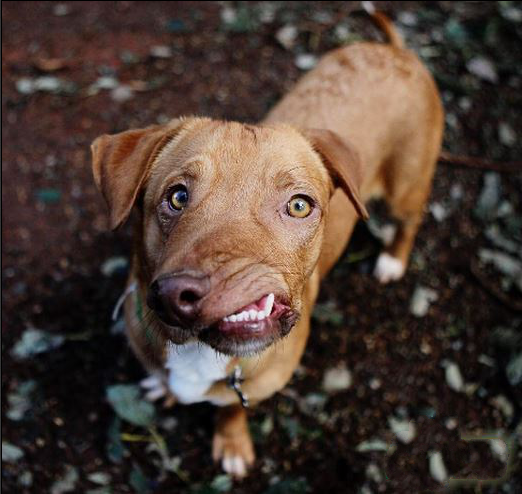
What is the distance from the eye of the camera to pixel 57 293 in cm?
423

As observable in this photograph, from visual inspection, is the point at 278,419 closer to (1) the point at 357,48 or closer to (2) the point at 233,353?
(2) the point at 233,353

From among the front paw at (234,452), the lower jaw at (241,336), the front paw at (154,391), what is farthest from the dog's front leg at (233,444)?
the lower jaw at (241,336)

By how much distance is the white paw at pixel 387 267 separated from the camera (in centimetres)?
456

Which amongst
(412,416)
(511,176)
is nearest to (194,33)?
(511,176)

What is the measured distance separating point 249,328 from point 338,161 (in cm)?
112

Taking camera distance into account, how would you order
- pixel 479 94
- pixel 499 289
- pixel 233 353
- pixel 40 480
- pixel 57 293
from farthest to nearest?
pixel 479 94, pixel 499 289, pixel 57 293, pixel 40 480, pixel 233 353

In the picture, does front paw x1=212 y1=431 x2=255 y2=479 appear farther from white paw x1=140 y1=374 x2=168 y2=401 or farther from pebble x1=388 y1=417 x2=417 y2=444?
pebble x1=388 y1=417 x2=417 y2=444

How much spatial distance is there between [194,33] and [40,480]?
3.93 meters

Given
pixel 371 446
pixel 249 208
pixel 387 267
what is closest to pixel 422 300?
pixel 387 267

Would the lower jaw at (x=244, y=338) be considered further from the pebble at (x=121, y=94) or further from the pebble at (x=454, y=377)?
the pebble at (x=121, y=94)

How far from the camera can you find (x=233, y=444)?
3.70 m

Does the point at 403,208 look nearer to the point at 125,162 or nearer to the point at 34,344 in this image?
the point at 125,162

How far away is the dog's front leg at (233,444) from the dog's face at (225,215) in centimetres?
123

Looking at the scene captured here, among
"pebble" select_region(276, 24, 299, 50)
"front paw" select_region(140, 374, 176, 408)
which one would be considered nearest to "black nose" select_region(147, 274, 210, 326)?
"front paw" select_region(140, 374, 176, 408)
